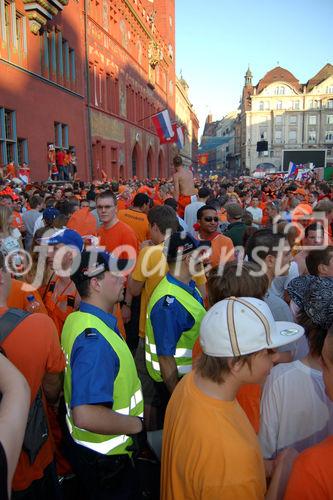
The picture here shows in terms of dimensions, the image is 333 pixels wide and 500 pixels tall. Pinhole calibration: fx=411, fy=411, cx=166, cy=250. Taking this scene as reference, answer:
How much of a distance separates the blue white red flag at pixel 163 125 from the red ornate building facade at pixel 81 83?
4.35 meters

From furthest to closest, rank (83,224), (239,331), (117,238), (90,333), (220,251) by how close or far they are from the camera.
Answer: (83,224)
(117,238)
(220,251)
(90,333)
(239,331)

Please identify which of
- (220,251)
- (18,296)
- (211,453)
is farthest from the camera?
(220,251)

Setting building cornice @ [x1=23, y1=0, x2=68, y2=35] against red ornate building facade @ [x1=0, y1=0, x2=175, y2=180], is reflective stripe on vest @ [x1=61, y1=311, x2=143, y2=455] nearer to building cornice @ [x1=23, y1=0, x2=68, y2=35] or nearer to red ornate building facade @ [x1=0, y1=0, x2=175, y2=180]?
red ornate building facade @ [x1=0, y1=0, x2=175, y2=180]

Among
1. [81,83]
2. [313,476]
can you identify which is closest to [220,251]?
[313,476]

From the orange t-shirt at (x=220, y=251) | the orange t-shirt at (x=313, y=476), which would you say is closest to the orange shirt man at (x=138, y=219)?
the orange t-shirt at (x=220, y=251)

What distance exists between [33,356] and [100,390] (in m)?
0.46

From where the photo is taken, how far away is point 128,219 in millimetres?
6168

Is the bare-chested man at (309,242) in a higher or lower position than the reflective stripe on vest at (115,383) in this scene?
higher

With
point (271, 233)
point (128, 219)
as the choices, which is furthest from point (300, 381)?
point (128, 219)

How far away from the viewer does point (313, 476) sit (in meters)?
1.42

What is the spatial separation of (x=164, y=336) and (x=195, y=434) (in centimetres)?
114

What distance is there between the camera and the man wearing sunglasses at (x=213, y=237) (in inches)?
188

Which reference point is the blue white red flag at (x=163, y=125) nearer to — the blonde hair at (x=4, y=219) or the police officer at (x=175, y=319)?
the blonde hair at (x=4, y=219)

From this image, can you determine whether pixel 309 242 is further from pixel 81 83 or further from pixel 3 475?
pixel 81 83
